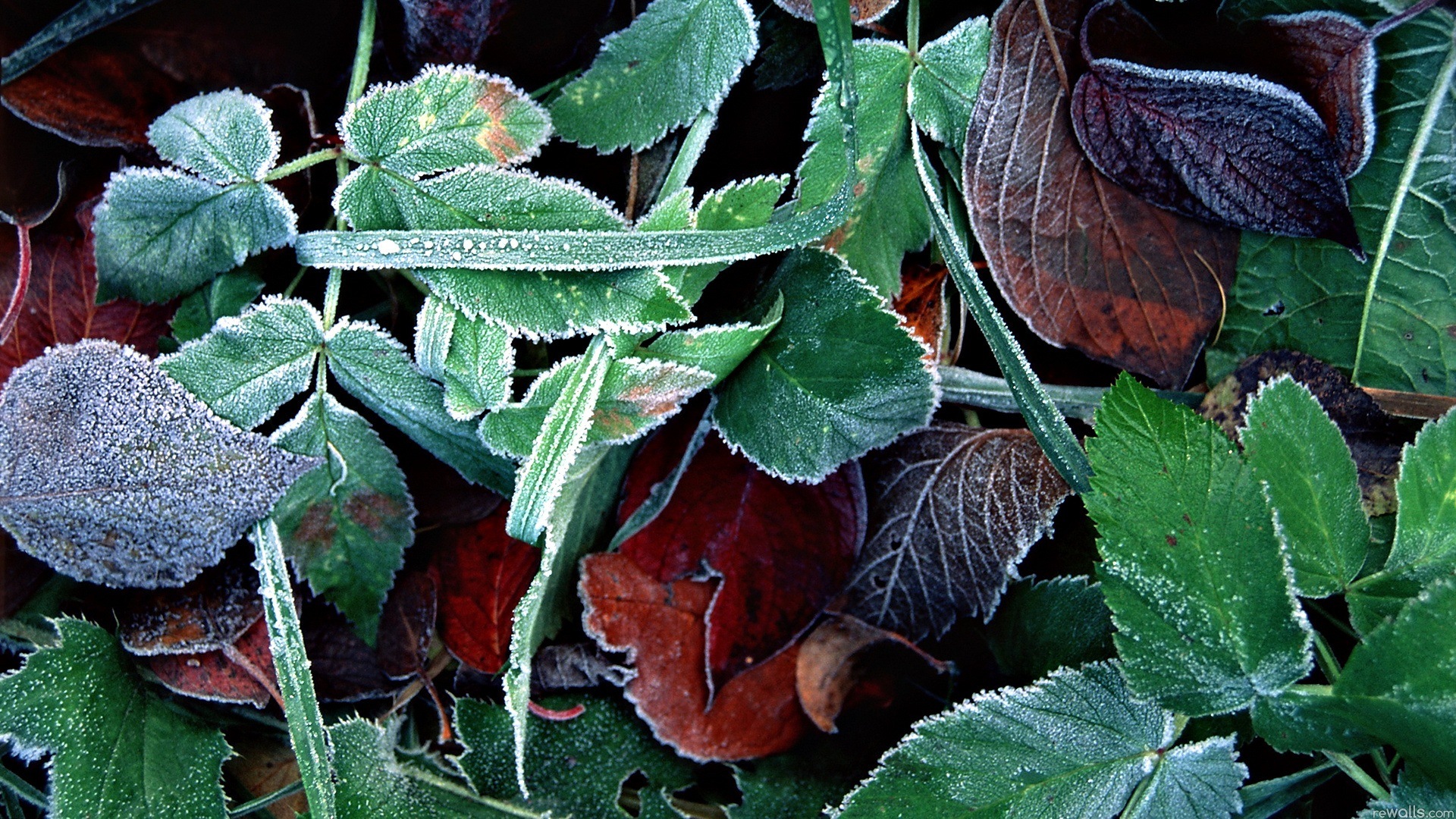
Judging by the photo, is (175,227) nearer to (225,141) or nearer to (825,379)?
(225,141)

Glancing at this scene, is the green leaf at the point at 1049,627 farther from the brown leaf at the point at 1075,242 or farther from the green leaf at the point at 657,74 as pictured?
the green leaf at the point at 657,74

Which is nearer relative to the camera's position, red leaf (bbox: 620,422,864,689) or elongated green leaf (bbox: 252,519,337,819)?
elongated green leaf (bbox: 252,519,337,819)

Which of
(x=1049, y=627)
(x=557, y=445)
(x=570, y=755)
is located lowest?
(x=570, y=755)

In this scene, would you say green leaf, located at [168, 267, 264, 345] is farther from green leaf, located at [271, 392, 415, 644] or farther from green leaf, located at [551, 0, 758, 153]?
green leaf, located at [551, 0, 758, 153]

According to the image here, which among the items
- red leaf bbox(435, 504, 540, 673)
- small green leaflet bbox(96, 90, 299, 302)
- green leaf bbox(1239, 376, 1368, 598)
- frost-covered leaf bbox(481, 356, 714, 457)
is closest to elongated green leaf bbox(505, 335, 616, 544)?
frost-covered leaf bbox(481, 356, 714, 457)

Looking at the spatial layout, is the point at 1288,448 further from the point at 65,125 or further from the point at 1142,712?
the point at 65,125

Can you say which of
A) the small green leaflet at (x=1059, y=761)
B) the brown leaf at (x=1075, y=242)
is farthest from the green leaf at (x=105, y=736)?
the brown leaf at (x=1075, y=242)

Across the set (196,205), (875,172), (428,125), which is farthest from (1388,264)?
(196,205)
